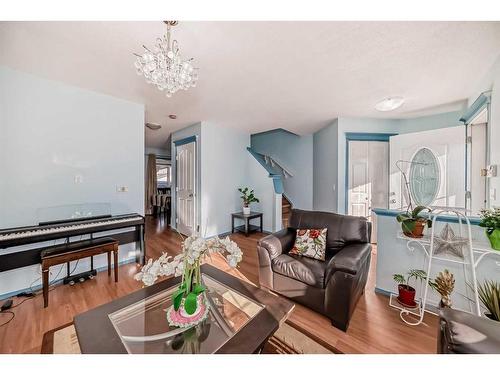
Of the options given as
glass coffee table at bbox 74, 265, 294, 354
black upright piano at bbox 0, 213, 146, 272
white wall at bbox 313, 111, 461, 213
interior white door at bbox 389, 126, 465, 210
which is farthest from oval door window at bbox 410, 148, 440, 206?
black upright piano at bbox 0, 213, 146, 272

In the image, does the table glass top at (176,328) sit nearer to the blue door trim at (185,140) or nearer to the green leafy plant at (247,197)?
the green leafy plant at (247,197)

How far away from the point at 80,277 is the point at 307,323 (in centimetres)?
255

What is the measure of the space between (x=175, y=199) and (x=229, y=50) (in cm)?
366

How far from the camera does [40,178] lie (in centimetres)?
215

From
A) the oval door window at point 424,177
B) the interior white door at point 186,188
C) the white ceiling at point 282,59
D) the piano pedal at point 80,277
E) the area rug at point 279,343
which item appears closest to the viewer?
the area rug at point 279,343

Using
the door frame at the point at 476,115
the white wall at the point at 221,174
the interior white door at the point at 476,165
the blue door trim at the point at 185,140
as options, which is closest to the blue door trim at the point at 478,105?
the door frame at the point at 476,115

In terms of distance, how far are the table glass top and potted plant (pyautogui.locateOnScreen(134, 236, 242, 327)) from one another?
54mm

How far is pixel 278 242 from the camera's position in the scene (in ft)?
6.82

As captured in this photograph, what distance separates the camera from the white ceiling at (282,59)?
4.48 ft

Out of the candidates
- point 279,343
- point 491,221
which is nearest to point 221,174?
point 279,343

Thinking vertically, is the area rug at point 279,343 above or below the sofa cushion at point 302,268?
below

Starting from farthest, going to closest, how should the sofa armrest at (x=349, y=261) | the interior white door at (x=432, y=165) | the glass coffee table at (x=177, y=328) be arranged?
the interior white door at (x=432, y=165) → the sofa armrest at (x=349, y=261) → the glass coffee table at (x=177, y=328)
